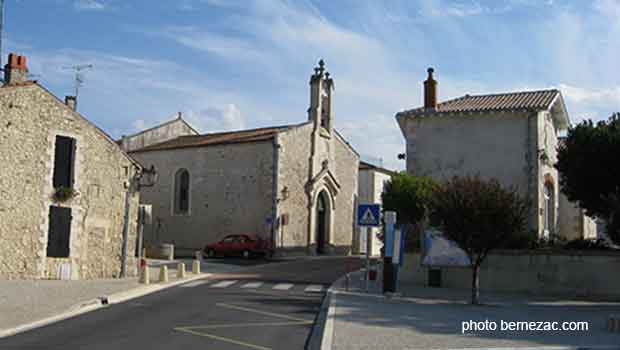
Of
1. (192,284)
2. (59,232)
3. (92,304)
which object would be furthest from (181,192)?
(92,304)

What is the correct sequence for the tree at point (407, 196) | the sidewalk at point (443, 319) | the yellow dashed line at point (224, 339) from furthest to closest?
1. the tree at point (407, 196)
2. the sidewalk at point (443, 319)
3. the yellow dashed line at point (224, 339)

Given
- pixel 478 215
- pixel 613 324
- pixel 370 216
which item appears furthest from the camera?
pixel 370 216

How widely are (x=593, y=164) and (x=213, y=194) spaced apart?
21694mm

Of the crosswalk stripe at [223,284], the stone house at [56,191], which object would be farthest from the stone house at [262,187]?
the crosswalk stripe at [223,284]

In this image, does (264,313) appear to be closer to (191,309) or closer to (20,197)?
(191,309)

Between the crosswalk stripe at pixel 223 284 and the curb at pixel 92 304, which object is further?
the crosswalk stripe at pixel 223 284

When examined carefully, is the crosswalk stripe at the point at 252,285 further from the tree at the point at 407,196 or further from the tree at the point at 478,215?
the tree at the point at 478,215

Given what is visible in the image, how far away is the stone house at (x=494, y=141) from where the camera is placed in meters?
24.9

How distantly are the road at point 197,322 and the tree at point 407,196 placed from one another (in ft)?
19.8

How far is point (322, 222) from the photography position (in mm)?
39656

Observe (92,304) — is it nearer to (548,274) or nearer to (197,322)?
(197,322)

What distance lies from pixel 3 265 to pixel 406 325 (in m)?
13.0

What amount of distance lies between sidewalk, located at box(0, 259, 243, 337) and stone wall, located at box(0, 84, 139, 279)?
1.10 m

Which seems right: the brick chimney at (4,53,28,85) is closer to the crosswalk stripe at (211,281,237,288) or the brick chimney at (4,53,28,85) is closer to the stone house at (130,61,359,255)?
the crosswalk stripe at (211,281,237,288)
